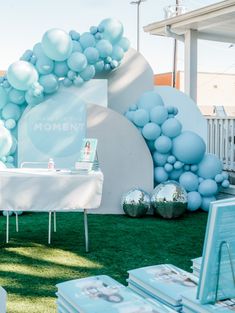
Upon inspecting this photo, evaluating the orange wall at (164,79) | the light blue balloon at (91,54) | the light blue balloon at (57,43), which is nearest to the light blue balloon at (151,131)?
the light blue balloon at (91,54)

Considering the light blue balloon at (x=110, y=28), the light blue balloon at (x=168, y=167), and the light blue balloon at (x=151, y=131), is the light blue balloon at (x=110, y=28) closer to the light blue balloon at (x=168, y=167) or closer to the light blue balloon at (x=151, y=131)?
the light blue balloon at (x=151, y=131)

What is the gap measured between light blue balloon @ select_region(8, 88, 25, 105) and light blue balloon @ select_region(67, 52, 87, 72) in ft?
2.47

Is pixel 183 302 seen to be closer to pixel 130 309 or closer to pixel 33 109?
pixel 130 309

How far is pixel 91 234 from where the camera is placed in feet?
16.9

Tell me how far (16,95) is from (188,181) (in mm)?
2516

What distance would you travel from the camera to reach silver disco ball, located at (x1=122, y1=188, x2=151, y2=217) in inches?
237

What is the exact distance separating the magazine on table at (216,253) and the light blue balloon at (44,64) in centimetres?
528

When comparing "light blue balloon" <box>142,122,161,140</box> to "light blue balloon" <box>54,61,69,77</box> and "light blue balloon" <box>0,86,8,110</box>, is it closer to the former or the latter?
"light blue balloon" <box>54,61,69,77</box>

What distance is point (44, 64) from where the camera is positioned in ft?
20.3

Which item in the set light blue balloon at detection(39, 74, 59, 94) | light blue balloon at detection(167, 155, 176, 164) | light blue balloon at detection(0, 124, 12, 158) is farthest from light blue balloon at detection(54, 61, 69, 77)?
light blue balloon at detection(167, 155, 176, 164)

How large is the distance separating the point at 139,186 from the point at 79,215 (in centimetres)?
88

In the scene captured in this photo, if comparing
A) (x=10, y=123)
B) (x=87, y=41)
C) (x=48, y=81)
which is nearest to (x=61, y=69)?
(x=48, y=81)

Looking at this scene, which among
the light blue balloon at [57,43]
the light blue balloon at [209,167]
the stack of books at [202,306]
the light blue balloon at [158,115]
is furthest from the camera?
the light blue balloon at [209,167]

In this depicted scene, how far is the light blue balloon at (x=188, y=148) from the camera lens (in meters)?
6.36
